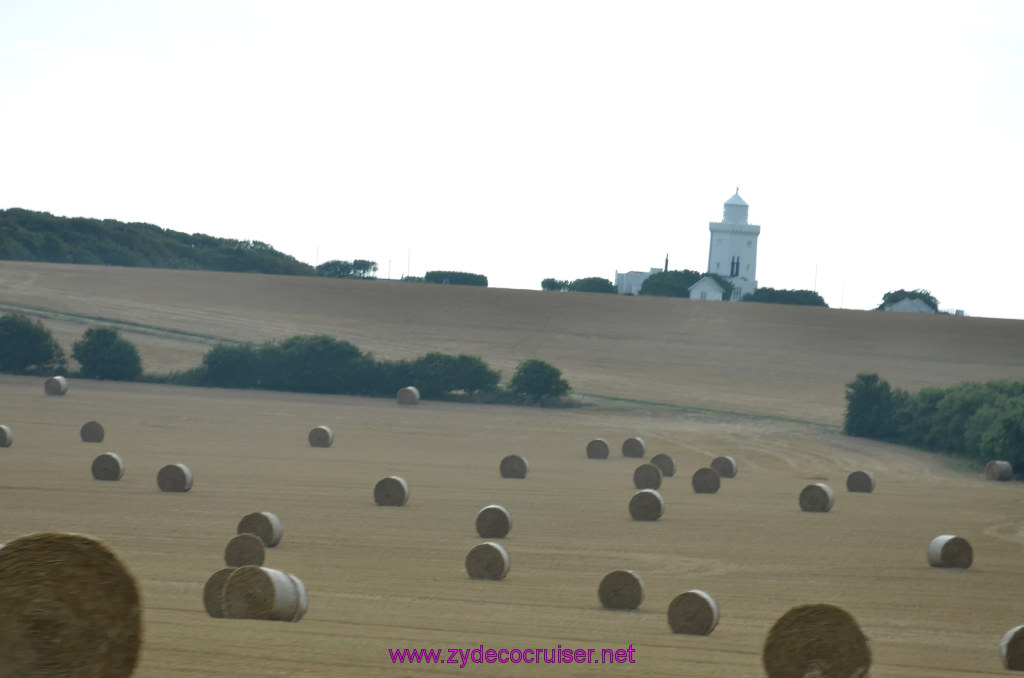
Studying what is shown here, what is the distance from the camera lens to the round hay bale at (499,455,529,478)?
2889 centimetres

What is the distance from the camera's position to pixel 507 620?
13.7 metres

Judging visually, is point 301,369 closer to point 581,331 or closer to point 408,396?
point 408,396

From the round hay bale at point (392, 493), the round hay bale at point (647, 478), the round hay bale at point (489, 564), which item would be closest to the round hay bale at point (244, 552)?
the round hay bale at point (489, 564)

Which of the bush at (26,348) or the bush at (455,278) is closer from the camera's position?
the bush at (26,348)

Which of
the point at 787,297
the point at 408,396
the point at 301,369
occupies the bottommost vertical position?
the point at 408,396

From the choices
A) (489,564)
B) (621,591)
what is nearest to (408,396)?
(489,564)

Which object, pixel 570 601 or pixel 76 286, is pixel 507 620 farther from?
pixel 76 286

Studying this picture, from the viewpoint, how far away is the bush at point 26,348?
49.2 metres

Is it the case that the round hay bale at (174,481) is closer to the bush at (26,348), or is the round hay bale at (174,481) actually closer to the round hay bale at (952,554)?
the round hay bale at (952,554)

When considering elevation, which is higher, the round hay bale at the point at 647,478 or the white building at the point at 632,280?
the white building at the point at 632,280

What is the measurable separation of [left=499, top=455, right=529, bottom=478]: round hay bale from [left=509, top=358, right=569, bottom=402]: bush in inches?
792

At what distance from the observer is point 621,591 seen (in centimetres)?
1473

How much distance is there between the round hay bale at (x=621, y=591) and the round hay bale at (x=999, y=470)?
2174 centimetres

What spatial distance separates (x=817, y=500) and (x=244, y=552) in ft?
44.0
